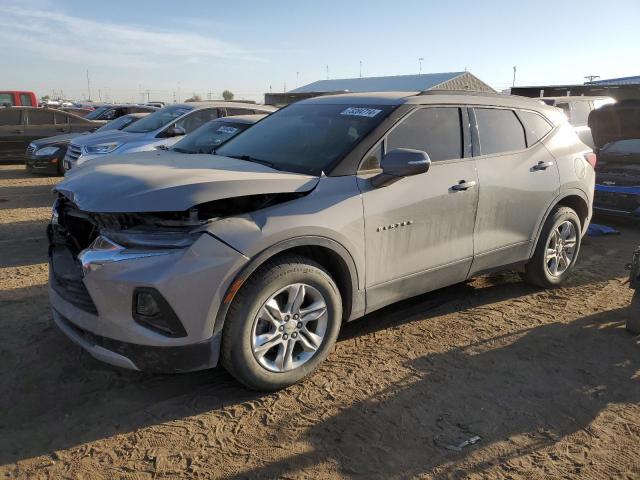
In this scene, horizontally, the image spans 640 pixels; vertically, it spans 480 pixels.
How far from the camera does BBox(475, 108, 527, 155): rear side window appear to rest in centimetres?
432

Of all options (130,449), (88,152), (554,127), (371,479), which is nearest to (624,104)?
(554,127)

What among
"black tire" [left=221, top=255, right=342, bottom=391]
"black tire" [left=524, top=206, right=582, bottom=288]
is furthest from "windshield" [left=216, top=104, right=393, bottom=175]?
"black tire" [left=524, top=206, right=582, bottom=288]

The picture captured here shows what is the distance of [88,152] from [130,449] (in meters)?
7.25

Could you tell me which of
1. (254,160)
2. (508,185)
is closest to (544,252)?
(508,185)

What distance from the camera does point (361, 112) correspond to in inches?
154

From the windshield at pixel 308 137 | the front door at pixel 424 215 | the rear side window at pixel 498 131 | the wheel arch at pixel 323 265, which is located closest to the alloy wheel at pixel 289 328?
the wheel arch at pixel 323 265

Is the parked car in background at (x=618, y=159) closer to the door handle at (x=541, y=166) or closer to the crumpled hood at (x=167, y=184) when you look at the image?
the door handle at (x=541, y=166)

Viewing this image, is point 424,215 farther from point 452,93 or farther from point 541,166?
point 541,166

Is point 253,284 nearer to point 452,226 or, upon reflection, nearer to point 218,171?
point 218,171

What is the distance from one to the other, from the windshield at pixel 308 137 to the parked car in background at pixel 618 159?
5166 millimetres

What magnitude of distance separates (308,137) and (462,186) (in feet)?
4.03

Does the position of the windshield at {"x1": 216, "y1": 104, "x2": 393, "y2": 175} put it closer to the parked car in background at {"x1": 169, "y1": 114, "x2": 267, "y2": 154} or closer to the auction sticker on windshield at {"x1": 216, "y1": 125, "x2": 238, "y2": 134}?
the parked car in background at {"x1": 169, "y1": 114, "x2": 267, "y2": 154}

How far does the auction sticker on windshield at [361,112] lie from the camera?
3823 mm

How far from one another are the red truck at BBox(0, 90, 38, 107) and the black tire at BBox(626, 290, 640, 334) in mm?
21193
